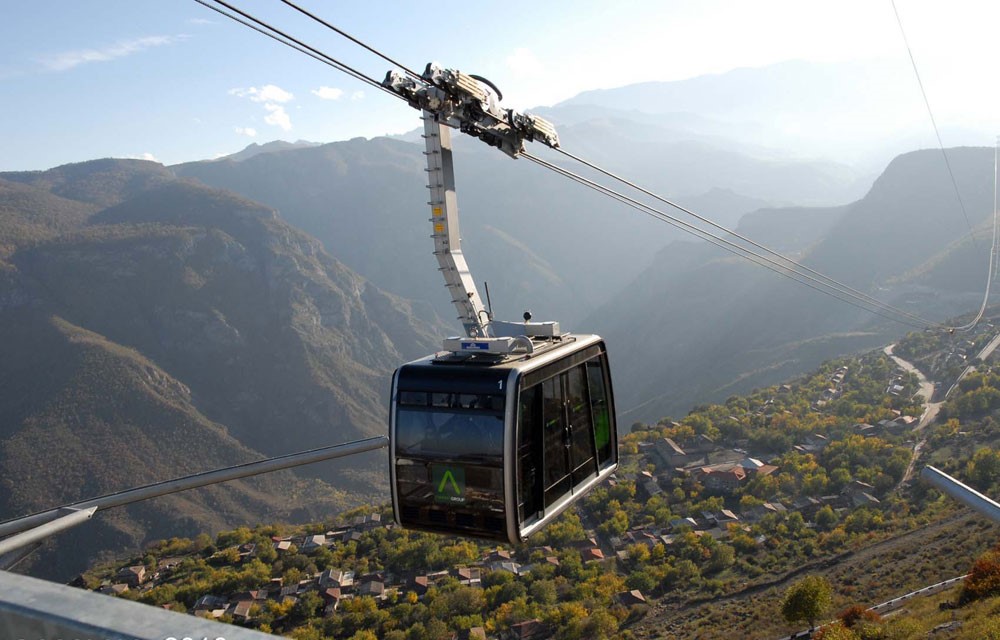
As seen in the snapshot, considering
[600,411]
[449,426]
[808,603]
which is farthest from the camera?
[808,603]

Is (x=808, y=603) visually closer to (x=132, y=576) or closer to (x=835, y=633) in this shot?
(x=835, y=633)

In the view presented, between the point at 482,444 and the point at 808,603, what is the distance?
66.5 ft

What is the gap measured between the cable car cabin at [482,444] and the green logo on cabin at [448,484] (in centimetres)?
1

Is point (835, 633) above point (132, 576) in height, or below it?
below

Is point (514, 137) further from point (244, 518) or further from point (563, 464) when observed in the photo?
point (244, 518)

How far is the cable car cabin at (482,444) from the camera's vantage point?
302 inches

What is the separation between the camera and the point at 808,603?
22.5 meters

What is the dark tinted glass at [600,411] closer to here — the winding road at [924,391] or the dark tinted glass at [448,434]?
the dark tinted glass at [448,434]

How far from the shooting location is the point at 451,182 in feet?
31.0

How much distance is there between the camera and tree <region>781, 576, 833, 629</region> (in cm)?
2241

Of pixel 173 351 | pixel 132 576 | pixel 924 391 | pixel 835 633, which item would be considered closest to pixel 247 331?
pixel 173 351

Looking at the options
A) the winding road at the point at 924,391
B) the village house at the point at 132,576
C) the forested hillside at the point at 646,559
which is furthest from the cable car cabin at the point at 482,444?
the winding road at the point at 924,391

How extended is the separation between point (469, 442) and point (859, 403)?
5838 cm

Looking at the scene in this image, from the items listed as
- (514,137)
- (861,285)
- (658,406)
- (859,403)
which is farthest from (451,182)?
(861,285)
